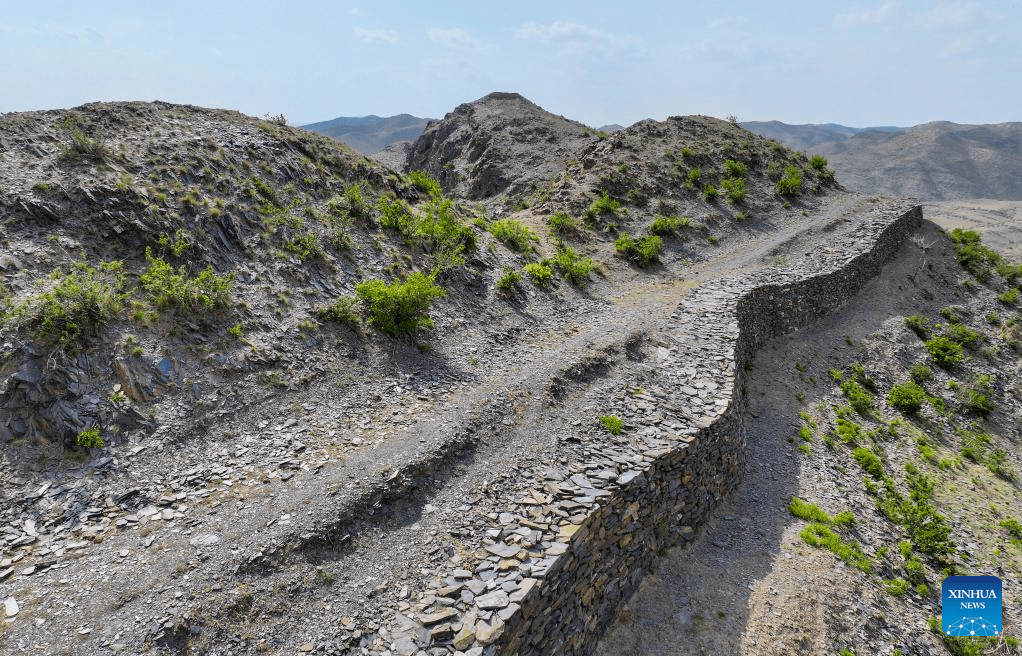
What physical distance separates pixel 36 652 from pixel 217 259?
11.9 metres

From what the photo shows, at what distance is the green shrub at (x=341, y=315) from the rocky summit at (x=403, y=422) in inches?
3.8

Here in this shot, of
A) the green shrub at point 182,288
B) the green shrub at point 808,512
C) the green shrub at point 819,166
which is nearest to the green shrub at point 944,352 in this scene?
the green shrub at point 808,512

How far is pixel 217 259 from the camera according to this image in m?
16.8

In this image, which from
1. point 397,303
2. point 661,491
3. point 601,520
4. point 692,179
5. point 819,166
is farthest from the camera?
point 819,166

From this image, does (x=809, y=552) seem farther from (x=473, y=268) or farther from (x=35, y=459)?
(x=35, y=459)

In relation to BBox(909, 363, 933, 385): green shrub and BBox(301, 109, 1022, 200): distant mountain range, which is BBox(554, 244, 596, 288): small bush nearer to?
BBox(909, 363, 933, 385): green shrub

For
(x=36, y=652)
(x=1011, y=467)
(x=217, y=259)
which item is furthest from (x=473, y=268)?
(x=1011, y=467)

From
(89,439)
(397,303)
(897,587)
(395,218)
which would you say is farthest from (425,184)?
(897,587)

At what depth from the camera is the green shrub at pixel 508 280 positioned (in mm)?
22141

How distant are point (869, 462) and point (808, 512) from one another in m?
5.02

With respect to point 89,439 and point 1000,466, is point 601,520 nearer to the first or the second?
point 89,439

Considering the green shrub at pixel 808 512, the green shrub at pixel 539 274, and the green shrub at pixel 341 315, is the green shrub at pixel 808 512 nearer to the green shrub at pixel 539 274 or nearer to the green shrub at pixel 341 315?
the green shrub at pixel 539 274

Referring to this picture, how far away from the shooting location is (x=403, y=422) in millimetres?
13961

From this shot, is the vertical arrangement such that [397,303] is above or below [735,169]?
below
